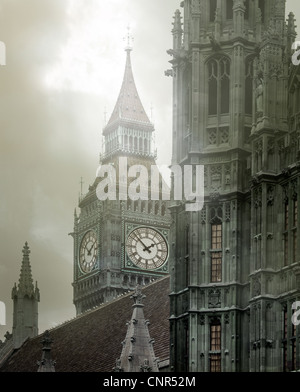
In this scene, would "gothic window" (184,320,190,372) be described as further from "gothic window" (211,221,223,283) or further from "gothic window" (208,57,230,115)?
"gothic window" (208,57,230,115)

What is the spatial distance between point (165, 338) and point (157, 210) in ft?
143

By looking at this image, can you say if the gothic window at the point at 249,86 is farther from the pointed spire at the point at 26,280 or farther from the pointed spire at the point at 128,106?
the pointed spire at the point at 128,106

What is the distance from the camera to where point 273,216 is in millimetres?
61562

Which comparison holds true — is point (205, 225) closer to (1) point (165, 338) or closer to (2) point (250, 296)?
(2) point (250, 296)

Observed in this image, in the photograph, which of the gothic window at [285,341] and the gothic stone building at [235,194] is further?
the gothic stone building at [235,194]

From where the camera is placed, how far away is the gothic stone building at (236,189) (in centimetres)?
6097

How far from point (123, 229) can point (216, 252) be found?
53.4 meters

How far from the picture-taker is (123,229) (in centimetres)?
11775

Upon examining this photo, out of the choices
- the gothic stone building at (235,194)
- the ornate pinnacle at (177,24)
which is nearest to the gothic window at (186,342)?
the gothic stone building at (235,194)

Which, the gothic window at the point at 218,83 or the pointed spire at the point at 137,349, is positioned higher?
the gothic window at the point at 218,83

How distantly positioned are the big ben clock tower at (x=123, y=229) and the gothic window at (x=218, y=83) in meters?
47.0

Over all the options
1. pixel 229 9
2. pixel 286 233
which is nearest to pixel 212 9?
pixel 229 9
